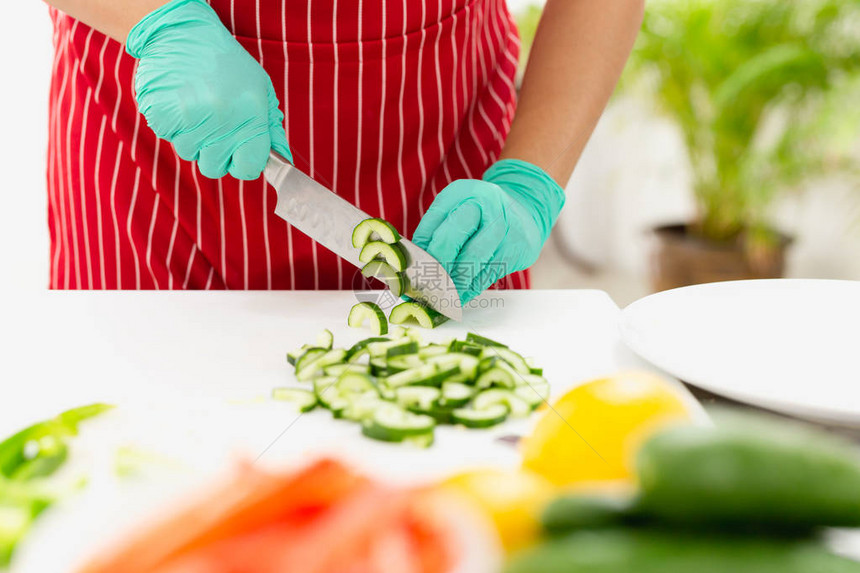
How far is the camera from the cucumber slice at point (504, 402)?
800mm

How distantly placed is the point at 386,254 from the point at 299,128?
347mm

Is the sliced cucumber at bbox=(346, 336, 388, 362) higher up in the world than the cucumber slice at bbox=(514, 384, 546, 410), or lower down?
higher up

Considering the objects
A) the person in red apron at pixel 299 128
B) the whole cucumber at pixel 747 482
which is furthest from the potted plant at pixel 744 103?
the whole cucumber at pixel 747 482

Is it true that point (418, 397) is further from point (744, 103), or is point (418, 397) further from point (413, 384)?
point (744, 103)

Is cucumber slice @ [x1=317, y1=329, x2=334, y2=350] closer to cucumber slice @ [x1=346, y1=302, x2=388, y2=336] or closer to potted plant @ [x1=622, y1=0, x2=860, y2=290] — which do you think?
cucumber slice @ [x1=346, y1=302, x2=388, y2=336]

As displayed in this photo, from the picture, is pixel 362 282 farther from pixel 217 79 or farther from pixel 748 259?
pixel 748 259

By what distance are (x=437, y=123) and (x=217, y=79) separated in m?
0.42

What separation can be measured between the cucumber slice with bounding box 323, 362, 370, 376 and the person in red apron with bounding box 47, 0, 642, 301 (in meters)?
0.30

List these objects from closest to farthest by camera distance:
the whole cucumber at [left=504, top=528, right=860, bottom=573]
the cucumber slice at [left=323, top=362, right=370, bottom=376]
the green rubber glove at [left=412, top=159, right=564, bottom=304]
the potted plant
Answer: the whole cucumber at [left=504, top=528, right=860, bottom=573] → the cucumber slice at [left=323, top=362, right=370, bottom=376] → the green rubber glove at [left=412, top=159, right=564, bottom=304] → the potted plant

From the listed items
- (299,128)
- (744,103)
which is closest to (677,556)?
(299,128)

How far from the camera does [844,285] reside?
116 centimetres

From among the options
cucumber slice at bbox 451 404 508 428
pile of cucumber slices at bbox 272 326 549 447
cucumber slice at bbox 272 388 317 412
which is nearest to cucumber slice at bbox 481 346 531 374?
pile of cucumber slices at bbox 272 326 549 447

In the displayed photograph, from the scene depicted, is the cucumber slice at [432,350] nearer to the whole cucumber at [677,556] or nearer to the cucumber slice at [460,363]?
the cucumber slice at [460,363]

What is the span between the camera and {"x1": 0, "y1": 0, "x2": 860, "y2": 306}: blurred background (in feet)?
9.30
